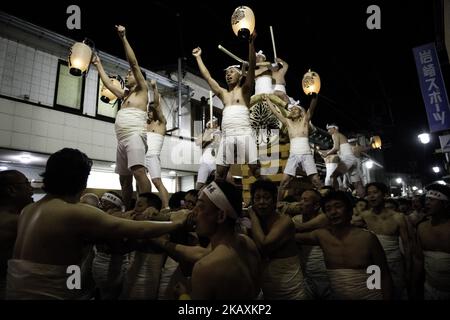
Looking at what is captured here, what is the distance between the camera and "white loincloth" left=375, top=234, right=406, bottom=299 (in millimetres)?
5266

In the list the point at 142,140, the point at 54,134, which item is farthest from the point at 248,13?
the point at 54,134

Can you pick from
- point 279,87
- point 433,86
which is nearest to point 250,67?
point 279,87

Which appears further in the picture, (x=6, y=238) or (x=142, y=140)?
(x=142, y=140)

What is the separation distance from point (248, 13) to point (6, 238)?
5.70m

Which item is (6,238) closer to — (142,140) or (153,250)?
(153,250)

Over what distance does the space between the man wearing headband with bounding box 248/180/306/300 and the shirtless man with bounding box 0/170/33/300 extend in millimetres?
3000

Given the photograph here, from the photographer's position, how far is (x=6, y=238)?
3.36 meters

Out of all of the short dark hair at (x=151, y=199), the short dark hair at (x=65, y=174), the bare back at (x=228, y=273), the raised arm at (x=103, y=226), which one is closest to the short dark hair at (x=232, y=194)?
the bare back at (x=228, y=273)

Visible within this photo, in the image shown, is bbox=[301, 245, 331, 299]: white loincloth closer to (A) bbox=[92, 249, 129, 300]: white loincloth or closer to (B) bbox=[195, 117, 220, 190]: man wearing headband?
(A) bbox=[92, 249, 129, 300]: white loincloth

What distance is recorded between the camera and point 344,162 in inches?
431

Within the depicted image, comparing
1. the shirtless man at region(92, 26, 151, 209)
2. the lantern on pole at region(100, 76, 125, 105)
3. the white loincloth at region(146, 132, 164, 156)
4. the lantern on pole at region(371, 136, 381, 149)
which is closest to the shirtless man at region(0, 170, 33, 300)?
the shirtless man at region(92, 26, 151, 209)

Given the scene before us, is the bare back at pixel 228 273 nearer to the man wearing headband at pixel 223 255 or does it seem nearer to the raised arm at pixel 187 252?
the man wearing headband at pixel 223 255

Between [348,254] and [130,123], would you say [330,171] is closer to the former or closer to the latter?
[348,254]

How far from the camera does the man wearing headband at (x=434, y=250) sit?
4.73 meters
